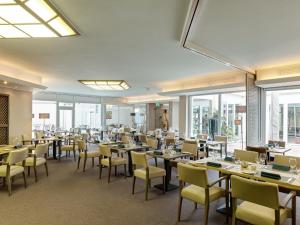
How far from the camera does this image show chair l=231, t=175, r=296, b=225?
229 centimetres

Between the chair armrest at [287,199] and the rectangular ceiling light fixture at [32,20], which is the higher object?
the rectangular ceiling light fixture at [32,20]

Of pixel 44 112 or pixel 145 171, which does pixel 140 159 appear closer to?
Answer: pixel 145 171

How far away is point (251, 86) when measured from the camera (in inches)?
275

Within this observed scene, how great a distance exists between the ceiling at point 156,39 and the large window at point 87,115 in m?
8.26

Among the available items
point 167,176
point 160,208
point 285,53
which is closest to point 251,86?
point 285,53

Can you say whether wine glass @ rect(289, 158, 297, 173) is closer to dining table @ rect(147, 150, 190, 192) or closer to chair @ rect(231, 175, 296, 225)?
chair @ rect(231, 175, 296, 225)

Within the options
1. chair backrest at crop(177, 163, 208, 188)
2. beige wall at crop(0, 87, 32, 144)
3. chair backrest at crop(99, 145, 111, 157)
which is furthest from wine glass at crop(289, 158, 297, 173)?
beige wall at crop(0, 87, 32, 144)

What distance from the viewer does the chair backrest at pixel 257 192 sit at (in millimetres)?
2273

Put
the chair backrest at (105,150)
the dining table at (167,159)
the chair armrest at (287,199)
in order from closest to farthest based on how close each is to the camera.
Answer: the chair armrest at (287,199)
the dining table at (167,159)
the chair backrest at (105,150)

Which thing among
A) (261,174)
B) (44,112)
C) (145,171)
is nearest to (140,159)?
(145,171)

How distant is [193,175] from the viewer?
3.08m

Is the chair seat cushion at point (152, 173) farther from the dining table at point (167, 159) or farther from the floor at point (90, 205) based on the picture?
the floor at point (90, 205)

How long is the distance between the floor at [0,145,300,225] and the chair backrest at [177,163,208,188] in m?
0.73

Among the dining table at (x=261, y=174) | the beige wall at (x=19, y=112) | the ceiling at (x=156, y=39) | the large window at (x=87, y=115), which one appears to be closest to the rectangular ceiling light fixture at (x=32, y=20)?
the ceiling at (x=156, y=39)
